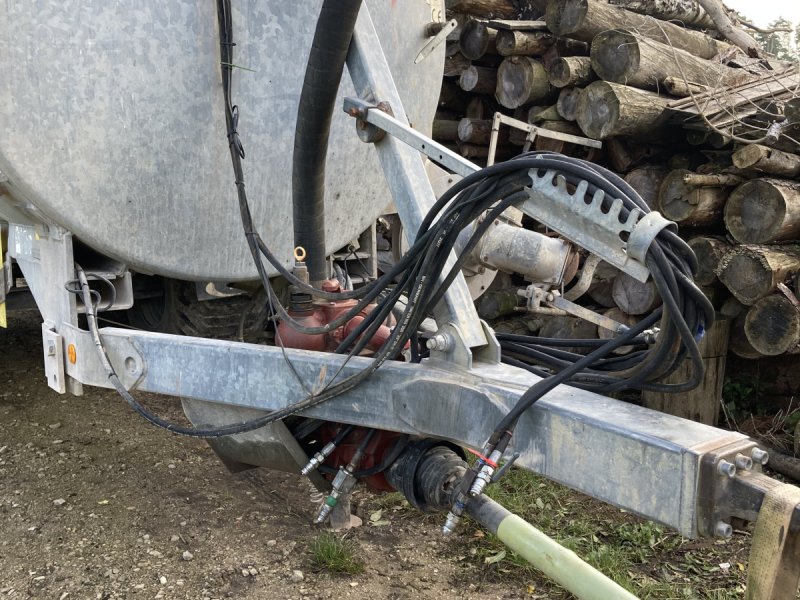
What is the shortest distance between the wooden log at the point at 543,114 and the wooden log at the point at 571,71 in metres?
0.18

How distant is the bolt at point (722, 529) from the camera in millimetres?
1344

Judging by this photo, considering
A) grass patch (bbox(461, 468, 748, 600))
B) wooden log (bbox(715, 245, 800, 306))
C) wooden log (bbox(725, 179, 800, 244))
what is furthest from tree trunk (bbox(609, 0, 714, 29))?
grass patch (bbox(461, 468, 748, 600))

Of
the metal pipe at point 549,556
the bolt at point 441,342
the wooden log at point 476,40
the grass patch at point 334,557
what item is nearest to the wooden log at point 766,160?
the wooden log at point 476,40

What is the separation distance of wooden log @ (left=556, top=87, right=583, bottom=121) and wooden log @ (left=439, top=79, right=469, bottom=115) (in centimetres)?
85

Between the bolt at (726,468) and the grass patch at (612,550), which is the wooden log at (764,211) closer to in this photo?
the grass patch at (612,550)

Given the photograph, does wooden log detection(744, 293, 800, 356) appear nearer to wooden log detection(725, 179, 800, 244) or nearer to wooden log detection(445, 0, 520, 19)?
wooden log detection(725, 179, 800, 244)

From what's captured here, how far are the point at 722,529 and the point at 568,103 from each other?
3439 millimetres

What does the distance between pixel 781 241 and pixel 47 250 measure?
3384 millimetres

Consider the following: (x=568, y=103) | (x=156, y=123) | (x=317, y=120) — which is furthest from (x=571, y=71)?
(x=156, y=123)

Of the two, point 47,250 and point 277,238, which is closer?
point 47,250

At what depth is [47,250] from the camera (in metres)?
2.57

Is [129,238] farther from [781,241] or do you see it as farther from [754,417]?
[754,417]

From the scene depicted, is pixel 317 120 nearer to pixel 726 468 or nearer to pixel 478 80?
pixel 726 468

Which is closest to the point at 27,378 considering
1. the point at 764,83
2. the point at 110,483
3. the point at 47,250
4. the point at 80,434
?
the point at 80,434
